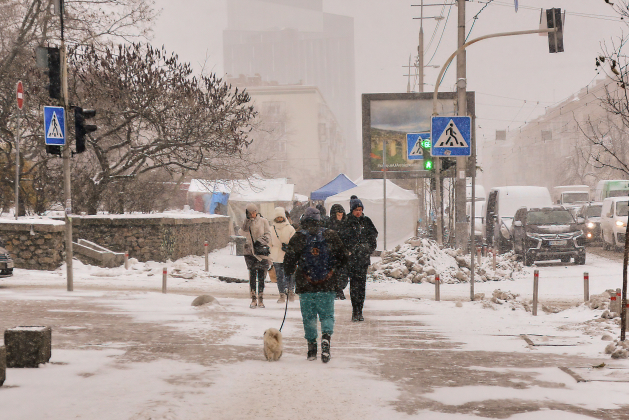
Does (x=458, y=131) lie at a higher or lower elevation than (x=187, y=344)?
higher

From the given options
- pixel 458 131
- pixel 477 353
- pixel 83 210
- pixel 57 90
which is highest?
pixel 57 90

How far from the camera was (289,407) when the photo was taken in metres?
5.66

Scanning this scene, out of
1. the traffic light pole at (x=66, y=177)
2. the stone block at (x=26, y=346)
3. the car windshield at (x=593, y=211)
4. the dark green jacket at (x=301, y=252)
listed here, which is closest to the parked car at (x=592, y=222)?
the car windshield at (x=593, y=211)

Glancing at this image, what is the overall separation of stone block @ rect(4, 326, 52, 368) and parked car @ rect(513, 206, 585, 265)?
1640cm

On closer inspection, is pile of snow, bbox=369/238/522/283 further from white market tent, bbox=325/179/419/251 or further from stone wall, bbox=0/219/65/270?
white market tent, bbox=325/179/419/251

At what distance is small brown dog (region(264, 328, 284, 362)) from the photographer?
24.6 feet

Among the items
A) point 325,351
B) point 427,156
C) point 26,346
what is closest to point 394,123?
point 427,156

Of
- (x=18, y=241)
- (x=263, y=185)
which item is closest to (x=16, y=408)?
(x=18, y=241)

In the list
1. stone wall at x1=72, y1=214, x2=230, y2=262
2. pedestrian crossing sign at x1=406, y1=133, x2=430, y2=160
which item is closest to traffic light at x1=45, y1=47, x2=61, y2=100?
stone wall at x1=72, y1=214, x2=230, y2=262

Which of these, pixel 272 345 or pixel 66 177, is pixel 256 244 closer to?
pixel 66 177

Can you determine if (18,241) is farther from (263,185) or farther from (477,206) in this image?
(477,206)

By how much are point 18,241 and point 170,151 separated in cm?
646

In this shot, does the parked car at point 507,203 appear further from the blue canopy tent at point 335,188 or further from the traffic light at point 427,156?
the traffic light at point 427,156

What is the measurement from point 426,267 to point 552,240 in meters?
5.17
